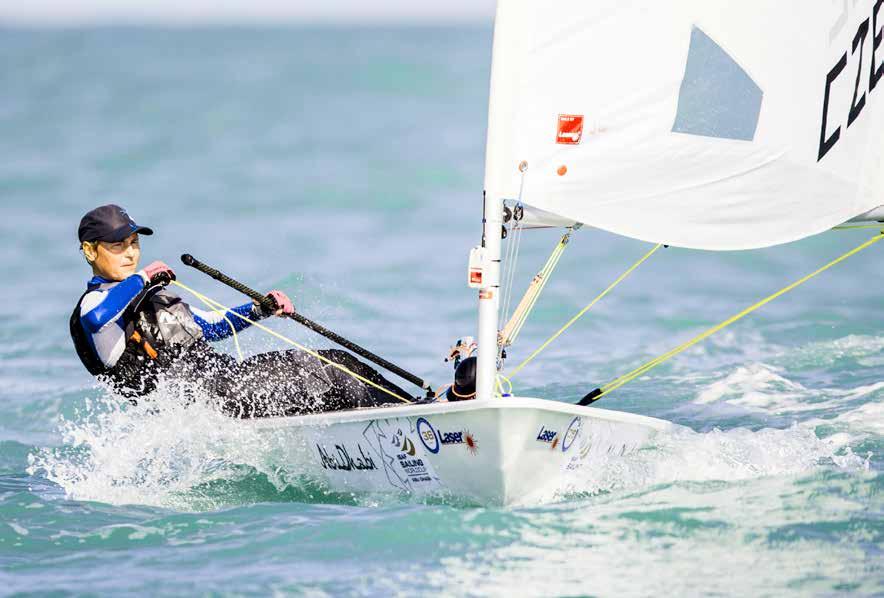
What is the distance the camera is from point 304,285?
988 cm

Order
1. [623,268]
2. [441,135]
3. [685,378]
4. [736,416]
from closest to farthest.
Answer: [736,416]
[685,378]
[623,268]
[441,135]

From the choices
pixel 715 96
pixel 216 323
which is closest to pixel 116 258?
pixel 216 323

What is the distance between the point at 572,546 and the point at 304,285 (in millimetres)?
6315

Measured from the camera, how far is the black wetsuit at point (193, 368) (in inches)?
182

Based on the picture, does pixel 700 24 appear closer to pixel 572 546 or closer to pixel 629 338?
pixel 572 546

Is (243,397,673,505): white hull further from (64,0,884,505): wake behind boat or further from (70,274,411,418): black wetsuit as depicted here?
(70,274,411,418): black wetsuit

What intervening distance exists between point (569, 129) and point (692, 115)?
0.54 m

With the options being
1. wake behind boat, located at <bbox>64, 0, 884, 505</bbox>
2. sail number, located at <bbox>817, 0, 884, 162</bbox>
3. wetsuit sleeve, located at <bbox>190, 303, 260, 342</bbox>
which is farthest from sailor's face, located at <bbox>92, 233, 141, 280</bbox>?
sail number, located at <bbox>817, 0, 884, 162</bbox>

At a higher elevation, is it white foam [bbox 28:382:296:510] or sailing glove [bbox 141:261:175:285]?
sailing glove [bbox 141:261:175:285]

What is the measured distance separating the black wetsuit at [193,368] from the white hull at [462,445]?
0.19 meters

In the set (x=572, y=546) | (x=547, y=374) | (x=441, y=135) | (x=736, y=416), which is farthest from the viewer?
(x=441, y=135)

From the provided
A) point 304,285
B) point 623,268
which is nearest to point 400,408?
point 304,285

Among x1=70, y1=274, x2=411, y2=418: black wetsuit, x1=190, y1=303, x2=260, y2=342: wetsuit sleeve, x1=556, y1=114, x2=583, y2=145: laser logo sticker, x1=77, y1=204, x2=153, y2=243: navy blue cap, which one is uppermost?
x1=556, y1=114, x2=583, y2=145: laser logo sticker

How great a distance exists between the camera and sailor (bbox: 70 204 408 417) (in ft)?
15.2
